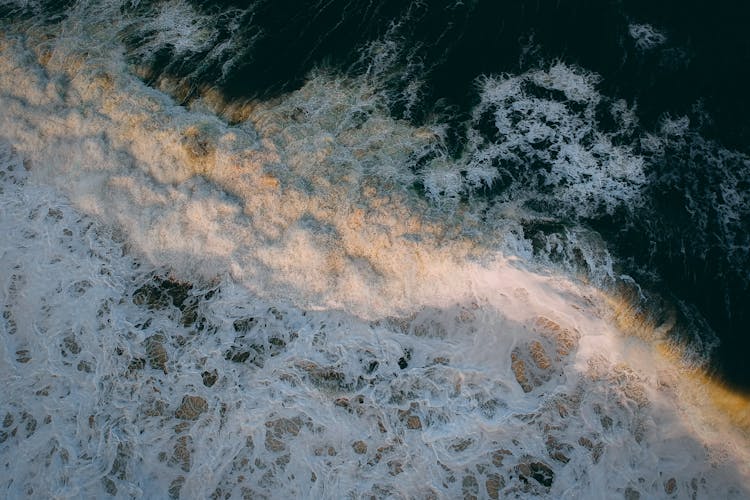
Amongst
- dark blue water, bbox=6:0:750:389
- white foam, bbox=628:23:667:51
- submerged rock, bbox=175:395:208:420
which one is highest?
white foam, bbox=628:23:667:51

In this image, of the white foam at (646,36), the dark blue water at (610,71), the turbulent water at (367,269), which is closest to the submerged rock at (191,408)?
the turbulent water at (367,269)

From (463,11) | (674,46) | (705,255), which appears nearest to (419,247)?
(705,255)

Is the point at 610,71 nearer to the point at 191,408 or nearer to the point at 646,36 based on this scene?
the point at 646,36

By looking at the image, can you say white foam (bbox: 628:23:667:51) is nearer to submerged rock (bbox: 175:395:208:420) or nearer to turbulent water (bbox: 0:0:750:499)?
turbulent water (bbox: 0:0:750:499)

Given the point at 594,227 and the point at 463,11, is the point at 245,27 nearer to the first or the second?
the point at 463,11

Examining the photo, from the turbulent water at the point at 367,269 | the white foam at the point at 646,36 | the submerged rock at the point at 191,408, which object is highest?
the white foam at the point at 646,36

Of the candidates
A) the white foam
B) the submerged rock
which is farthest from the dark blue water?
the submerged rock

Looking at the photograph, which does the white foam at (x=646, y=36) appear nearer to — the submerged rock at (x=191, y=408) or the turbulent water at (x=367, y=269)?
the turbulent water at (x=367, y=269)

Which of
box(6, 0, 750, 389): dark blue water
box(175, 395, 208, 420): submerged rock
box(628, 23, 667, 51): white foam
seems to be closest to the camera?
box(175, 395, 208, 420): submerged rock

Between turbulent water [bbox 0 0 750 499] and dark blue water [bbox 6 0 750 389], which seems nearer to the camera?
turbulent water [bbox 0 0 750 499]
